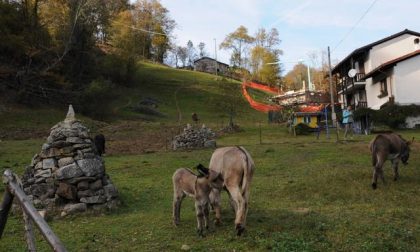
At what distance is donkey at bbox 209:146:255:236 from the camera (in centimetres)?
830

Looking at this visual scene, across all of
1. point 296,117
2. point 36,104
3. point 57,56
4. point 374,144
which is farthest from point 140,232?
point 57,56

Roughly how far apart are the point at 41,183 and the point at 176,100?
52.5 m

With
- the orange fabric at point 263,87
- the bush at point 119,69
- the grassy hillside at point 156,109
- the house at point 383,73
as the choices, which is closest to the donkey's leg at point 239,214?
the grassy hillside at point 156,109

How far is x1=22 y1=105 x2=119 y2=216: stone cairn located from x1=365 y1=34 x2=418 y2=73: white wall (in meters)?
39.0

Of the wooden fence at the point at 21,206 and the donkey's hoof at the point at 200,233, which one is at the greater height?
the wooden fence at the point at 21,206

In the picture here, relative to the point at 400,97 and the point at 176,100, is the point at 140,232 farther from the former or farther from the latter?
the point at 176,100

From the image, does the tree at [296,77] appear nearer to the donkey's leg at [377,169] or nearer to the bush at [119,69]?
the bush at [119,69]

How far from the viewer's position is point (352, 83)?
48.1 meters

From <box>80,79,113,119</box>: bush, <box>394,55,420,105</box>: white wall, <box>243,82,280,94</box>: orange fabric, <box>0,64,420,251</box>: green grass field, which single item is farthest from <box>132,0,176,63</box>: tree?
<box>0,64,420,251</box>: green grass field

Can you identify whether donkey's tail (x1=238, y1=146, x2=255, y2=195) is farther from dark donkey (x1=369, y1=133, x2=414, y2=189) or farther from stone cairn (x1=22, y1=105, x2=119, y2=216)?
dark donkey (x1=369, y1=133, x2=414, y2=189)

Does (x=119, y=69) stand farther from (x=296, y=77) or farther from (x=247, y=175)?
(x=247, y=175)

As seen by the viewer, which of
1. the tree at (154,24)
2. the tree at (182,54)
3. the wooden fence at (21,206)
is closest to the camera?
the wooden fence at (21,206)

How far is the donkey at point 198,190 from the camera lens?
344 inches

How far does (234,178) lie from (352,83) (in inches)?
1663
